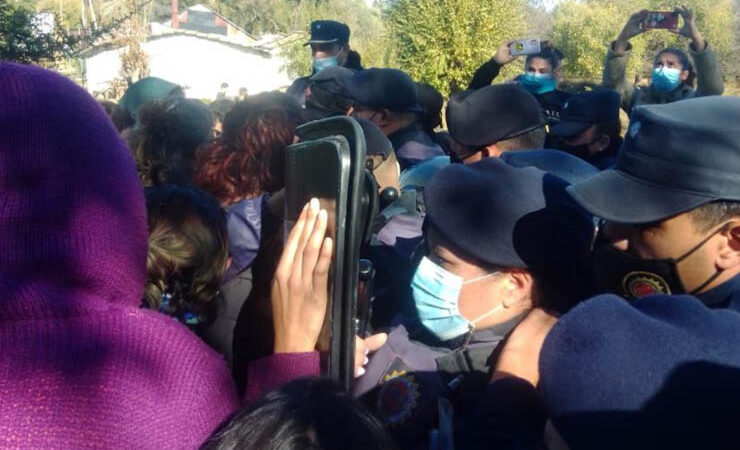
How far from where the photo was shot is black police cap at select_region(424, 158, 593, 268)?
1820mm

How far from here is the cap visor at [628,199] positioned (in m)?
1.67

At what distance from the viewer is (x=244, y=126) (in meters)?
3.30

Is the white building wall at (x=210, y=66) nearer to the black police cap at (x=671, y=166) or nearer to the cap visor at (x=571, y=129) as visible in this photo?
the cap visor at (x=571, y=129)

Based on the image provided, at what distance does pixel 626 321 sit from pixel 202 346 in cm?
68

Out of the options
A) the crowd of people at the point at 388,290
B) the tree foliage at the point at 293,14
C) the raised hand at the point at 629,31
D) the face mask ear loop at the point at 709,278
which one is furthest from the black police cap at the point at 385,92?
the tree foliage at the point at 293,14

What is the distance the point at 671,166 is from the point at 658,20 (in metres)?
4.30

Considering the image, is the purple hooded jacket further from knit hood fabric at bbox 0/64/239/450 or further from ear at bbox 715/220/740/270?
ear at bbox 715/220/740/270

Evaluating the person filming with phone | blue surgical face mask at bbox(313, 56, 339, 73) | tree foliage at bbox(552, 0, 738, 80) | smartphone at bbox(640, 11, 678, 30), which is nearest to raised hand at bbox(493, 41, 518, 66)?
the person filming with phone

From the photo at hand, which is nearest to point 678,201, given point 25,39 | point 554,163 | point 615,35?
point 554,163

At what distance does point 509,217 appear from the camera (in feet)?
5.95

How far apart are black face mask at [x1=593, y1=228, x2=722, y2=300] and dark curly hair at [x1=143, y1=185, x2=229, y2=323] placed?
1.22 meters

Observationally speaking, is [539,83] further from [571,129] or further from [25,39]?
[25,39]

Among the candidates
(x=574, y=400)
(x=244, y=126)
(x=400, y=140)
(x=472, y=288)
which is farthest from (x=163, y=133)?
(x=574, y=400)

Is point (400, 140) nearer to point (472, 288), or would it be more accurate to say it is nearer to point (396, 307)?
point (396, 307)
